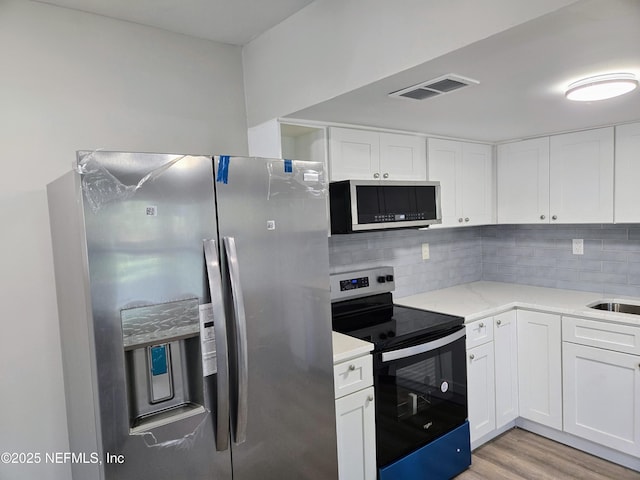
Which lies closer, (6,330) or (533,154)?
(6,330)

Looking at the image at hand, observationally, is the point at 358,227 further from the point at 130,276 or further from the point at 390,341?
the point at 130,276

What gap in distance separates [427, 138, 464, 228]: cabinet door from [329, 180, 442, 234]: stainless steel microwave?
318mm

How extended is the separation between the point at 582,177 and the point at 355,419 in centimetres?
230

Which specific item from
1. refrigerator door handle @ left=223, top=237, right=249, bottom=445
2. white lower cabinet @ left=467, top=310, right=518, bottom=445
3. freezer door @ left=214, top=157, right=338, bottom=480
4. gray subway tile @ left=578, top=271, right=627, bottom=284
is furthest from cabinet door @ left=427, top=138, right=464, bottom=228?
refrigerator door handle @ left=223, top=237, right=249, bottom=445

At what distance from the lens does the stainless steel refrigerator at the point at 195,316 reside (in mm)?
1252

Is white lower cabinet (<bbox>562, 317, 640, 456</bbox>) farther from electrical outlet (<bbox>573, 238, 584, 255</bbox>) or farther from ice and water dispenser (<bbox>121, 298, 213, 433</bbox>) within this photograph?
ice and water dispenser (<bbox>121, 298, 213, 433</bbox>)

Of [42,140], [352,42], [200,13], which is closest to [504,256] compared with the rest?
[352,42]

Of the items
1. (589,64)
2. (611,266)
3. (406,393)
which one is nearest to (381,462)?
(406,393)

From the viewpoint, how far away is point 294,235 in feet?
5.38

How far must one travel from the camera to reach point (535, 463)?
100 inches

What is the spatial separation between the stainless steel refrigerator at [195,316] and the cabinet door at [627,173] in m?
2.21

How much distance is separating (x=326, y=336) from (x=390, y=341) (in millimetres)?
483

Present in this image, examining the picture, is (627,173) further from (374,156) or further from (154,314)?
(154,314)

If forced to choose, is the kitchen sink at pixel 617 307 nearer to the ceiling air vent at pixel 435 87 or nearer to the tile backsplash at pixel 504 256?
the tile backsplash at pixel 504 256
